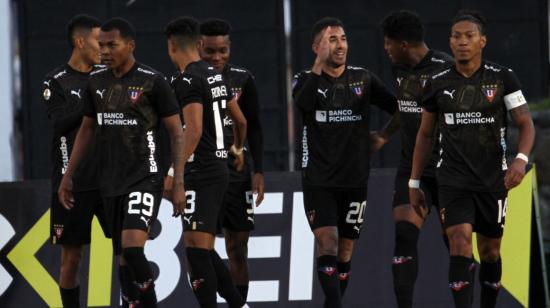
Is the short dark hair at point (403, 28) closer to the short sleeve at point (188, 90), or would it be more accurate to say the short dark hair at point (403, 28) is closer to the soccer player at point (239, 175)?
the soccer player at point (239, 175)

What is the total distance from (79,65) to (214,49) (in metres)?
1.05

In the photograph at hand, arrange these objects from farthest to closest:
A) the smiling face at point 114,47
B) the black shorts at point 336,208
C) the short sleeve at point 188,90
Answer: the black shorts at point 336,208 < the short sleeve at point 188,90 < the smiling face at point 114,47

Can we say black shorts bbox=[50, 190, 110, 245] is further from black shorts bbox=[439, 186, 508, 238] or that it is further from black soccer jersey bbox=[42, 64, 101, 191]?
black shorts bbox=[439, 186, 508, 238]

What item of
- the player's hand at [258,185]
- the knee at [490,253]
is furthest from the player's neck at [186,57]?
the knee at [490,253]

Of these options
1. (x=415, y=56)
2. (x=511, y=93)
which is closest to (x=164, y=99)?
(x=415, y=56)

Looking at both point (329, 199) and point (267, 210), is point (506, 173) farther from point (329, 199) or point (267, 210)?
point (267, 210)

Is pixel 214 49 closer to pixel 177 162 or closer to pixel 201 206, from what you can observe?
pixel 201 206

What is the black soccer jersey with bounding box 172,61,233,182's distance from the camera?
390 inches

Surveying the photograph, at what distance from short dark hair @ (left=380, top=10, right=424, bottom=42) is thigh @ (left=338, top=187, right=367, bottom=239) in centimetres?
117

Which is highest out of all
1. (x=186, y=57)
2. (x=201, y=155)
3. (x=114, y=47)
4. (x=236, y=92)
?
(x=114, y=47)

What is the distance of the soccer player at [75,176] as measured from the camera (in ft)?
34.7

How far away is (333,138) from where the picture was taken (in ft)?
34.3

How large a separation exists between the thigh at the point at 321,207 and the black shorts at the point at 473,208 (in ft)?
3.01

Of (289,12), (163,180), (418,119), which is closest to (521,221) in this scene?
(418,119)
